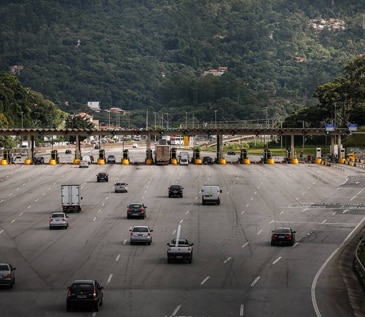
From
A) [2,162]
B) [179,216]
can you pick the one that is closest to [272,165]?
[2,162]

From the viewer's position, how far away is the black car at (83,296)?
55750 millimetres

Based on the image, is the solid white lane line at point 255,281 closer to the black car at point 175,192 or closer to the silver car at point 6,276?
the silver car at point 6,276

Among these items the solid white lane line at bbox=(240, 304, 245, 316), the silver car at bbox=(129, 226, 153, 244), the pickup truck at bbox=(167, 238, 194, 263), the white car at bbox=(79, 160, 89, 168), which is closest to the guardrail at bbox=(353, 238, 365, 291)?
the solid white lane line at bbox=(240, 304, 245, 316)

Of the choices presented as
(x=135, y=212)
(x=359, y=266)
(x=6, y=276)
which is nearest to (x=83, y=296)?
(x=6, y=276)

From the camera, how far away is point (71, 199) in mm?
106438

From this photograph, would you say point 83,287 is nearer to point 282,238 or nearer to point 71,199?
point 282,238

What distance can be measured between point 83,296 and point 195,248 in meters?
26.2

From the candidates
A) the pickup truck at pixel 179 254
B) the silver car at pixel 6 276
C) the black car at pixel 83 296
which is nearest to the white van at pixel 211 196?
the pickup truck at pixel 179 254

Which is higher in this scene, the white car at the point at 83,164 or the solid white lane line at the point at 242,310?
the solid white lane line at the point at 242,310

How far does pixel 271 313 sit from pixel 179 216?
158 feet

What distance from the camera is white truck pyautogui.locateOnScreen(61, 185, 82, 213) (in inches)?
4161

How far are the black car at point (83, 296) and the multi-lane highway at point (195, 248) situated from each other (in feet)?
1.41

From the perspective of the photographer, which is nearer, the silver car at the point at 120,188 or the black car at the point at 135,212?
the black car at the point at 135,212

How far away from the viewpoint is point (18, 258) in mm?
76000
